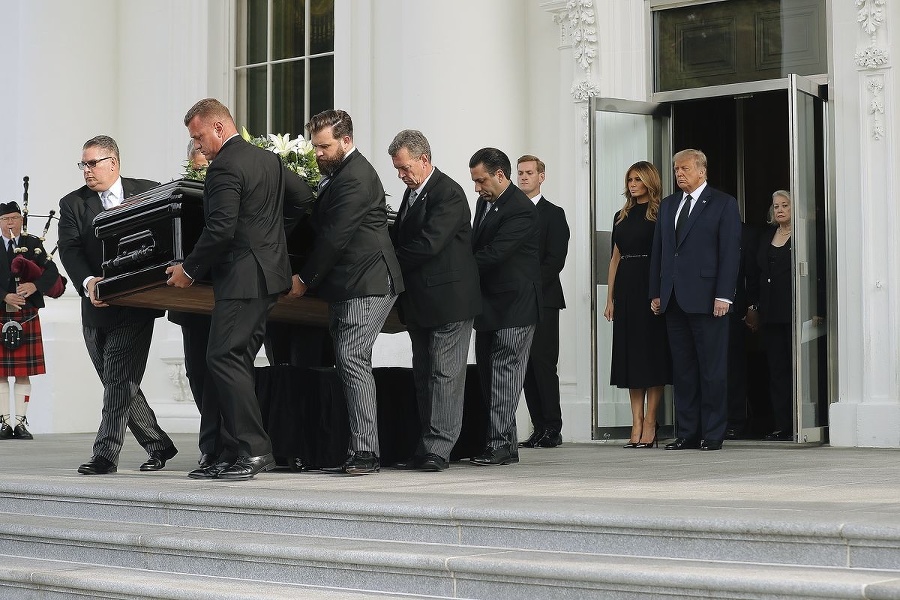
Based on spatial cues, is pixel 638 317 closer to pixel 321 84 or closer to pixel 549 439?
pixel 549 439

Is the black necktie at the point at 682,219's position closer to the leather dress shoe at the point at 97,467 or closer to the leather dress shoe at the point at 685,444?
the leather dress shoe at the point at 685,444

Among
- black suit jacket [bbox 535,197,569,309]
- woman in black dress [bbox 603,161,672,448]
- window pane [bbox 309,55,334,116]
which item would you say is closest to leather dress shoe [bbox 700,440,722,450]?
woman in black dress [bbox 603,161,672,448]

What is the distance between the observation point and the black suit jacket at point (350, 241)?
625cm

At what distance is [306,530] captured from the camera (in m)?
5.08

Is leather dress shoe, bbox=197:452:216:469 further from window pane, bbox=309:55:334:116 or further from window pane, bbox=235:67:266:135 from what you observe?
window pane, bbox=235:67:266:135

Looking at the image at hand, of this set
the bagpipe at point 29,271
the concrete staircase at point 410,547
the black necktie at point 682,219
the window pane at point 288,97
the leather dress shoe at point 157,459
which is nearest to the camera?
the concrete staircase at point 410,547

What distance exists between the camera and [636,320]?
8625mm

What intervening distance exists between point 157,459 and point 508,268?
2167mm

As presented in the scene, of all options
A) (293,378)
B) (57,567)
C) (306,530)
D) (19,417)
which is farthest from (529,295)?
(19,417)

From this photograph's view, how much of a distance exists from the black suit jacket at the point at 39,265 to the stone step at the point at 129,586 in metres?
5.55

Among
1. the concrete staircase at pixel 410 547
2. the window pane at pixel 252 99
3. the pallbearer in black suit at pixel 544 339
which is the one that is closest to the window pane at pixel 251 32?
the window pane at pixel 252 99

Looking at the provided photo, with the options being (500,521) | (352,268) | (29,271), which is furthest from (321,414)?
(29,271)

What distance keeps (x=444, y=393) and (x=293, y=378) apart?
78cm

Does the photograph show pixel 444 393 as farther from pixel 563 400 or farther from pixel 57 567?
pixel 563 400
